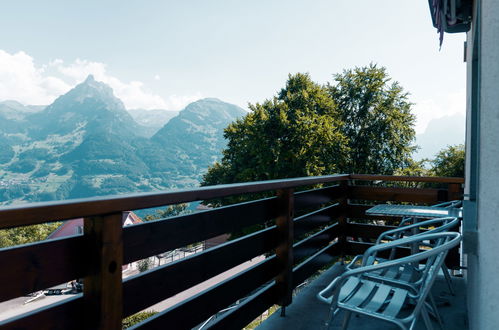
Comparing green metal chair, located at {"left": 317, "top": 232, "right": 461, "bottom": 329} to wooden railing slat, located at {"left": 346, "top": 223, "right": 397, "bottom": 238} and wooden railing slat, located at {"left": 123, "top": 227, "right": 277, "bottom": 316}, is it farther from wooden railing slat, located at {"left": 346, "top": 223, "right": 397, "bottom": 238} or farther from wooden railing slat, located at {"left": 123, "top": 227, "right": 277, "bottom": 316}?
wooden railing slat, located at {"left": 346, "top": 223, "right": 397, "bottom": 238}

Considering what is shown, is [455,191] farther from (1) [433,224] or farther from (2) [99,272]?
(2) [99,272]

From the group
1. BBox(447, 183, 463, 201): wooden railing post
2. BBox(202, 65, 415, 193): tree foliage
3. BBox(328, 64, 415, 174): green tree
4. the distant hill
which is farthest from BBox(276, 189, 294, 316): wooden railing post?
the distant hill

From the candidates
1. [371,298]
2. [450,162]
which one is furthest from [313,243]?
[450,162]

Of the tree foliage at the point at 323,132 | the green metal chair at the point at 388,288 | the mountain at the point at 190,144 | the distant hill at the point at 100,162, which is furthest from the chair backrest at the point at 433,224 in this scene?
the mountain at the point at 190,144

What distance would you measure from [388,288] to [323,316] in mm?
1010

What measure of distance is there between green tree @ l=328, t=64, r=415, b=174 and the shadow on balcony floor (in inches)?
630

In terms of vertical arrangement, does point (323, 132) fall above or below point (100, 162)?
above

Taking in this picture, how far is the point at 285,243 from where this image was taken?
2805mm

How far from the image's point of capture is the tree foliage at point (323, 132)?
689 inches

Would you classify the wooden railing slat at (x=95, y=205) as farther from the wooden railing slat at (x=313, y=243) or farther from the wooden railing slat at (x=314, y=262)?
the wooden railing slat at (x=314, y=262)

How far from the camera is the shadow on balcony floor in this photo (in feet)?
9.07

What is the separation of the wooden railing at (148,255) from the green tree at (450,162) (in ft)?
79.4

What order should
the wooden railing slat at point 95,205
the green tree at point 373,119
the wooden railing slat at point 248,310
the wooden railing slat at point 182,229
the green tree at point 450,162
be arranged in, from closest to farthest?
the wooden railing slat at point 95,205
the wooden railing slat at point 182,229
the wooden railing slat at point 248,310
the green tree at point 373,119
the green tree at point 450,162

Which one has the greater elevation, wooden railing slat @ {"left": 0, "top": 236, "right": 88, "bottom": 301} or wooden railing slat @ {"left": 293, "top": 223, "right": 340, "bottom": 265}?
wooden railing slat @ {"left": 0, "top": 236, "right": 88, "bottom": 301}
